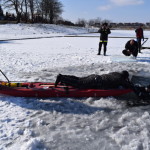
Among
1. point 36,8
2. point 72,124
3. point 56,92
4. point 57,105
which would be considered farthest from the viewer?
point 36,8

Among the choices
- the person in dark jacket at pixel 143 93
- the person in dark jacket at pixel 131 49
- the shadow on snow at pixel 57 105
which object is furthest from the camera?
the person in dark jacket at pixel 131 49

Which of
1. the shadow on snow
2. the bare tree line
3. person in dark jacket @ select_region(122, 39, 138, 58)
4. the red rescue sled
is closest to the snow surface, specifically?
the shadow on snow

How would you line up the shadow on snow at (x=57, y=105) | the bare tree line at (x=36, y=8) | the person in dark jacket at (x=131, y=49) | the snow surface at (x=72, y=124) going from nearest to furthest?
the snow surface at (x=72, y=124) → the shadow on snow at (x=57, y=105) → the person in dark jacket at (x=131, y=49) → the bare tree line at (x=36, y=8)

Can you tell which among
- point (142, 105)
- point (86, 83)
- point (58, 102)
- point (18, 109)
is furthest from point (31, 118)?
point (142, 105)

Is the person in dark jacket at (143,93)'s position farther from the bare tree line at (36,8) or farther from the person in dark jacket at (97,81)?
the bare tree line at (36,8)

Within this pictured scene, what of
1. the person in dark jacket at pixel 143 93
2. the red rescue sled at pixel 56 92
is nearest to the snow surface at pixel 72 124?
the red rescue sled at pixel 56 92

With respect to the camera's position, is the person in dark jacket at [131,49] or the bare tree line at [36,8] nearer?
the person in dark jacket at [131,49]

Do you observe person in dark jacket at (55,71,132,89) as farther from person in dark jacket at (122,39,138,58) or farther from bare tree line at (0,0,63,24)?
bare tree line at (0,0,63,24)

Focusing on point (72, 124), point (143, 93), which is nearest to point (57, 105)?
point (72, 124)

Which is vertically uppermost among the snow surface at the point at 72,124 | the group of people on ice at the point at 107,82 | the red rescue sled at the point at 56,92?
the group of people on ice at the point at 107,82

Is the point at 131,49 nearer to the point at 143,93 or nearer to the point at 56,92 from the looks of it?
the point at 143,93

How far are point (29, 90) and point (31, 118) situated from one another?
0.96 metres

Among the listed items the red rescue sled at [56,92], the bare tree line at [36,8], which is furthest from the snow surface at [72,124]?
the bare tree line at [36,8]

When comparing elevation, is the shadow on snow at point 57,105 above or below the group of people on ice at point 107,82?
below
